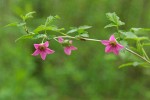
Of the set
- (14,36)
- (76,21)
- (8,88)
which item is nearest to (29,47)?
(14,36)

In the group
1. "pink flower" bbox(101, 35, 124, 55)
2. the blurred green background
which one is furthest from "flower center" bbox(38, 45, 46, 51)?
the blurred green background

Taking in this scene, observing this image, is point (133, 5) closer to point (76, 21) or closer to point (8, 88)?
point (76, 21)

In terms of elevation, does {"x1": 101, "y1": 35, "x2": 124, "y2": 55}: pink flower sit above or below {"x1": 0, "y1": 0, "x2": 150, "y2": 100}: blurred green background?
below

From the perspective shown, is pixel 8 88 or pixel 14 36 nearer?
pixel 8 88

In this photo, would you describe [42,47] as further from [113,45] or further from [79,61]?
[79,61]

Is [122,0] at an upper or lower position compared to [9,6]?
lower

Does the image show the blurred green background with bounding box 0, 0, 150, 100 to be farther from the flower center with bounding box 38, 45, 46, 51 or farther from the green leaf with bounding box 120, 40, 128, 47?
the green leaf with bounding box 120, 40, 128, 47

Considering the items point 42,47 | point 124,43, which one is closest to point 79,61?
point 42,47

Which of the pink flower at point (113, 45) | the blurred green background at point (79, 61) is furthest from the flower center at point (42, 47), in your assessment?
the blurred green background at point (79, 61)

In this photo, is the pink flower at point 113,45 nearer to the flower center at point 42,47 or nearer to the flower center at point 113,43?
the flower center at point 113,43
